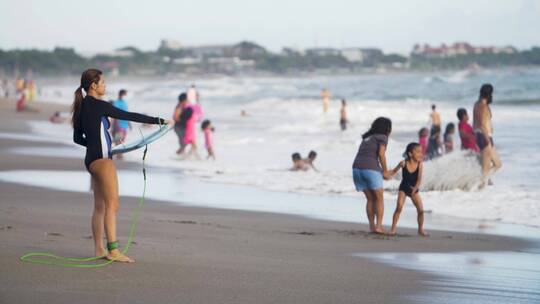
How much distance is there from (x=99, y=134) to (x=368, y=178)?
12.1 feet

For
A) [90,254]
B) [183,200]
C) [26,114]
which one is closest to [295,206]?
[183,200]

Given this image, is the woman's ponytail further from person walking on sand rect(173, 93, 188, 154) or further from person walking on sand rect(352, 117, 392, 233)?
person walking on sand rect(173, 93, 188, 154)

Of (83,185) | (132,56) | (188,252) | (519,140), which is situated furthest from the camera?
(132,56)

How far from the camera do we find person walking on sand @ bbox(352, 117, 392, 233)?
9.33 meters

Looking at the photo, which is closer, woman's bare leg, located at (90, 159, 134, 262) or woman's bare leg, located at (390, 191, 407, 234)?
woman's bare leg, located at (90, 159, 134, 262)

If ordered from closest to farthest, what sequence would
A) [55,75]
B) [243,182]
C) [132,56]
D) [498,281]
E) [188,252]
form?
[498,281] → [188,252] → [243,182] → [55,75] → [132,56]

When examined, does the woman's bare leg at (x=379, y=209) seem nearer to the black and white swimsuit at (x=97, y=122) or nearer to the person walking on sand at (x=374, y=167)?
the person walking on sand at (x=374, y=167)

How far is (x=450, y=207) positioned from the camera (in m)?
12.0

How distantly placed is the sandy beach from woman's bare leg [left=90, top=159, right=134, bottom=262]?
10 centimetres

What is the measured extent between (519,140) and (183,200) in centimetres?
1346

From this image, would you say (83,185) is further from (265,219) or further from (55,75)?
(55,75)

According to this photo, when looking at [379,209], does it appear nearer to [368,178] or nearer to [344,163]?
[368,178]

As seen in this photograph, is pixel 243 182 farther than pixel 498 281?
Yes

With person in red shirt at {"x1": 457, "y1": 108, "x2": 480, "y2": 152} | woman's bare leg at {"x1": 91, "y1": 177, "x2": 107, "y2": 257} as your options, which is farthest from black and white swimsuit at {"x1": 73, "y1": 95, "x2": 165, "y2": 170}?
person in red shirt at {"x1": 457, "y1": 108, "x2": 480, "y2": 152}
